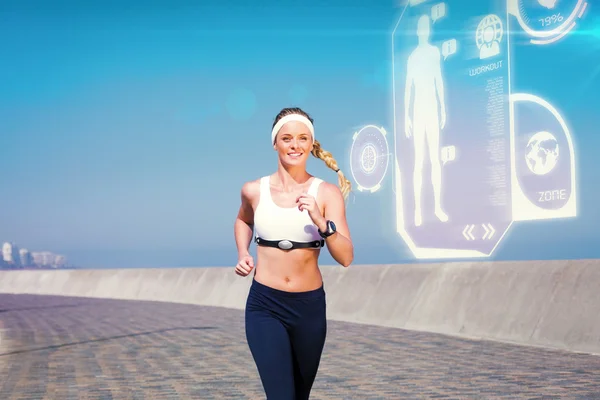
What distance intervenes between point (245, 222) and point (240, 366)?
606 centimetres

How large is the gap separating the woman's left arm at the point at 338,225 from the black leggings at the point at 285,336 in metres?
0.27

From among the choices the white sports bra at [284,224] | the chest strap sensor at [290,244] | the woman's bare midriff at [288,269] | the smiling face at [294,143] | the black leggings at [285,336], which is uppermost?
the smiling face at [294,143]

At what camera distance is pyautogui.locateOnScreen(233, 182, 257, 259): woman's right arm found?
190 inches

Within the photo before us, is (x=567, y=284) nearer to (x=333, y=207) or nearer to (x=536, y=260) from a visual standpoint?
(x=536, y=260)

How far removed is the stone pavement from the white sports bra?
13.2ft

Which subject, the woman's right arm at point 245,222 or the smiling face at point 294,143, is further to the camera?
the woman's right arm at point 245,222

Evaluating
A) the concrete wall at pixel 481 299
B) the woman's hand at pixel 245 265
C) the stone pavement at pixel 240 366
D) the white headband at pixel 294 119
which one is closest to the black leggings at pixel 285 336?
the woman's hand at pixel 245 265

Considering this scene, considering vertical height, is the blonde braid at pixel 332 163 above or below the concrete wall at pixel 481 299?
above

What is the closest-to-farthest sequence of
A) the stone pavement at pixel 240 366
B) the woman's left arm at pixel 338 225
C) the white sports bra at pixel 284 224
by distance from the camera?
the woman's left arm at pixel 338 225, the white sports bra at pixel 284 224, the stone pavement at pixel 240 366

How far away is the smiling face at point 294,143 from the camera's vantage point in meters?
4.70

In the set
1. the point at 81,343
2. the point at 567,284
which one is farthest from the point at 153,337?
the point at 567,284

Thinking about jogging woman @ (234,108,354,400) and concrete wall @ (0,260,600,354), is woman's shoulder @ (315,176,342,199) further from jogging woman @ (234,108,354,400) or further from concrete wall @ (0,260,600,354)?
concrete wall @ (0,260,600,354)

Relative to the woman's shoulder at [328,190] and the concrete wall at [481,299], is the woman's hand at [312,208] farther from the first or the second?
the concrete wall at [481,299]

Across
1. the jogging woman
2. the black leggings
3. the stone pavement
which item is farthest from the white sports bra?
the stone pavement
